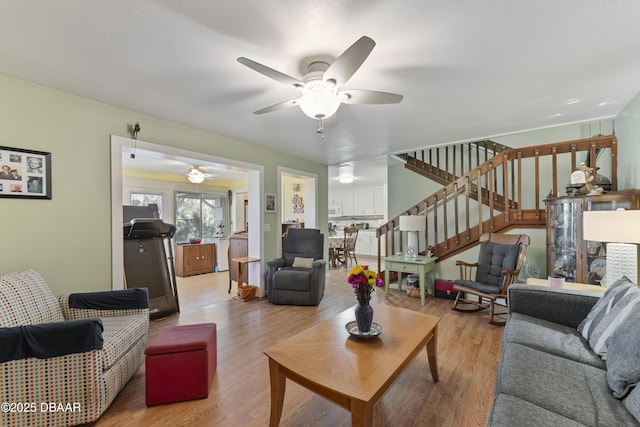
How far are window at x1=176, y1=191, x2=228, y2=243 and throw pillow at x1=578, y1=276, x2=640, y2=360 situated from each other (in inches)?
267

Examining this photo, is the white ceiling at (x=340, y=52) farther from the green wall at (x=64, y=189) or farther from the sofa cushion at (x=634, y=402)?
the sofa cushion at (x=634, y=402)

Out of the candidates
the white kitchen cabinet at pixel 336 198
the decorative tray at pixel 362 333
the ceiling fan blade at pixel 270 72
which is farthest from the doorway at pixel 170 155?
the white kitchen cabinet at pixel 336 198

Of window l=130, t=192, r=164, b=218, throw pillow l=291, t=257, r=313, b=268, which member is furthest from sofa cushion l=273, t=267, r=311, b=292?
window l=130, t=192, r=164, b=218

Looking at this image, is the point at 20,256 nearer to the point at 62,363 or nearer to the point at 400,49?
the point at 62,363

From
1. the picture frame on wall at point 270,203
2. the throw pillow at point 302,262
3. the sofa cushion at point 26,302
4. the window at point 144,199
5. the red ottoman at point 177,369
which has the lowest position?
the red ottoman at point 177,369

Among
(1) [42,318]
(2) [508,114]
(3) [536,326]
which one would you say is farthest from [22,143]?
(2) [508,114]

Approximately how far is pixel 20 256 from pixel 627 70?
5.09 m

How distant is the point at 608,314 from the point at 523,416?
3.52ft

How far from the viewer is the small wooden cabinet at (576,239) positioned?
258 centimetres

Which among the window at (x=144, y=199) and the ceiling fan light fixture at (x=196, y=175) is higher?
the ceiling fan light fixture at (x=196, y=175)

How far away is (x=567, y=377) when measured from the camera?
1.34 metres

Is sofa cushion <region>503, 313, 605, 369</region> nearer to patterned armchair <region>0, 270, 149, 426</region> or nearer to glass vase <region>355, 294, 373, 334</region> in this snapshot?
glass vase <region>355, 294, 373, 334</region>

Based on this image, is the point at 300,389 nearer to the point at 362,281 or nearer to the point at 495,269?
the point at 362,281

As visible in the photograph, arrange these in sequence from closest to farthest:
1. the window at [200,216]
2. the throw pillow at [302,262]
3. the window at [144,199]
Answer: the throw pillow at [302,262], the window at [144,199], the window at [200,216]
